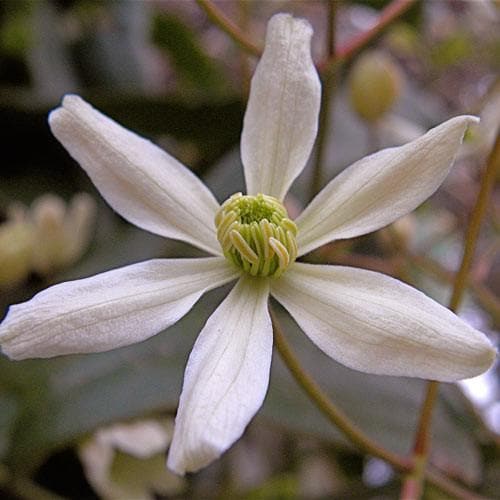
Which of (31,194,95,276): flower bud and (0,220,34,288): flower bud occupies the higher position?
(31,194,95,276): flower bud

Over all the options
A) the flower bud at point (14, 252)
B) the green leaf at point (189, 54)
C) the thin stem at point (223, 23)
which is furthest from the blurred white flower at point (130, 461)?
the green leaf at point (189, 54)

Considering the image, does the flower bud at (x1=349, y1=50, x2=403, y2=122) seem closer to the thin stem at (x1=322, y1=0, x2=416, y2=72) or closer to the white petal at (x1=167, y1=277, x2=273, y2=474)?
the thin stem at (x1=322, y1=0, x2=416, y2=72)

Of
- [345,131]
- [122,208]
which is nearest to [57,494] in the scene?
[122,208]

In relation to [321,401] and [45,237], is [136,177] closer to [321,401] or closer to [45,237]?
[321,401]

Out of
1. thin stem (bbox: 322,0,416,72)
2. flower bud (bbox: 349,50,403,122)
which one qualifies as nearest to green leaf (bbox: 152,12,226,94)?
flower bud (bbox: 349,50,403,122)

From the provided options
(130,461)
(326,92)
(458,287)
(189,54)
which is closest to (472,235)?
(458,287)

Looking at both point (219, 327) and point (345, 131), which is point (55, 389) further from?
point (345, 131)
